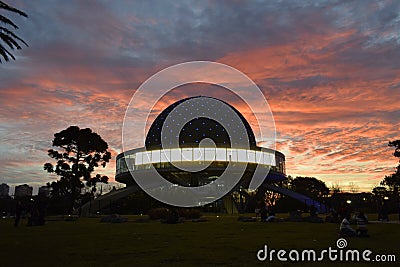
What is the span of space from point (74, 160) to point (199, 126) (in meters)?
23.6

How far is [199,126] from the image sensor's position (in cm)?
6856

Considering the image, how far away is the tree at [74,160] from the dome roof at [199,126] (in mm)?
→ 17210

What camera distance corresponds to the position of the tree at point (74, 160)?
50.2m

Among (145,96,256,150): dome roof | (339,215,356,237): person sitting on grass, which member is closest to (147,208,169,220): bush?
(339,215,356,237): person sitting on grass

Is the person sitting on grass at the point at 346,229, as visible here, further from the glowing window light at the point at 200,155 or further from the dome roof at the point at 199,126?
the dome roof at the point at 199,126

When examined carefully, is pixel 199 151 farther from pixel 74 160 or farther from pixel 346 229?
pixel 346 229

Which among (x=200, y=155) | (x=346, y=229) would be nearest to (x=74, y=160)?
(x=200, y=155)

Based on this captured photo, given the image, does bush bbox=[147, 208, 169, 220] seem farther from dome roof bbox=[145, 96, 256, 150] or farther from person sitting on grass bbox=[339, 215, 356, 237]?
dome roof bbox=[145, 96, 256, 150]

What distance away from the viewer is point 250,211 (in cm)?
5709

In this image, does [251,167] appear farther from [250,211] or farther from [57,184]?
[57,184]

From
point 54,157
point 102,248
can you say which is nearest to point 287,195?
point 54,157

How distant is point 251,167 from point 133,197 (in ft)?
64.9

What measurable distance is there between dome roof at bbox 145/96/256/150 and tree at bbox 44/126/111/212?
17.2m

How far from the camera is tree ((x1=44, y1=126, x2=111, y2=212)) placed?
50.2 meters
